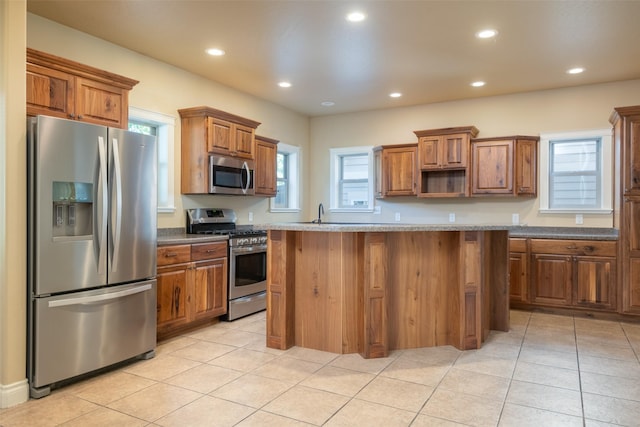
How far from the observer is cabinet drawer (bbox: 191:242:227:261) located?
4.11 meters

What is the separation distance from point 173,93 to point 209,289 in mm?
2201

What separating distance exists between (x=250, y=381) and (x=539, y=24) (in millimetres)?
3691

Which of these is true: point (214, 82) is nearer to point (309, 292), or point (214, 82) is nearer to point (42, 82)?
point (42, 82)

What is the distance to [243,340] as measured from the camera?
12.8 ft

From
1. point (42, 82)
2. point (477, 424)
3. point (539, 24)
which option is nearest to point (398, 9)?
point (539, 24)

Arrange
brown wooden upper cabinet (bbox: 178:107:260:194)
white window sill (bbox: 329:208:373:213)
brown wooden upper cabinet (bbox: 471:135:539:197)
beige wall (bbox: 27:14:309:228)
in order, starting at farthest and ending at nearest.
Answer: white window sill (bbox: 329:208:373:213) < brown wooden upper cabinet (bbox: 471:135:539:197) < brown wooden upper cabinet (bbox: 178:107:260:194) < beige wall (bbox: 27:14:309:228)

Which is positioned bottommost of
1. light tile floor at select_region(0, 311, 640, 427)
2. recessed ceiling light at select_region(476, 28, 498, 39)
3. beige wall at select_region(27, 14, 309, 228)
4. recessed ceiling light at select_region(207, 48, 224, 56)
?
light tile floor at select_region(0, 311, 640, 427)

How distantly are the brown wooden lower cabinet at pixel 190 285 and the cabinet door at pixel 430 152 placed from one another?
9.93 feet

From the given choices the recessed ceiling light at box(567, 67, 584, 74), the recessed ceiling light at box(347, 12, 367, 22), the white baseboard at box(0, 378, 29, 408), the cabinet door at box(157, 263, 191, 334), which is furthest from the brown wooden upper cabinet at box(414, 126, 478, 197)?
the white baseboard at box(0, 378, 29, 408)

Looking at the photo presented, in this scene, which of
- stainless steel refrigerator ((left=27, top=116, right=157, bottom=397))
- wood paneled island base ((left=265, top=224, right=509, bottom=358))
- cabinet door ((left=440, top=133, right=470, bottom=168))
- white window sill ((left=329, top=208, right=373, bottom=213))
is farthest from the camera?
white window sill ((left=329, top=208, right=373, bottom=213))

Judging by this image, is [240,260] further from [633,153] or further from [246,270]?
[633,153]

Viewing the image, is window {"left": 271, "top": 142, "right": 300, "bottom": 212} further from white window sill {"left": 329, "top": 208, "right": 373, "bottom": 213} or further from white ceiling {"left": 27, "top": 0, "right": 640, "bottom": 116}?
white ceiling {"left": 27, "top": 0, "right": 640, "bottom": 116}

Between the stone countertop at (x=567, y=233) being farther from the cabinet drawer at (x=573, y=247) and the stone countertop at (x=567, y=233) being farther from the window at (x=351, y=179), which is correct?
the window at (x=351, y=179)

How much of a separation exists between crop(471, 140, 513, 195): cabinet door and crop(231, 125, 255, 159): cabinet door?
116 inches
